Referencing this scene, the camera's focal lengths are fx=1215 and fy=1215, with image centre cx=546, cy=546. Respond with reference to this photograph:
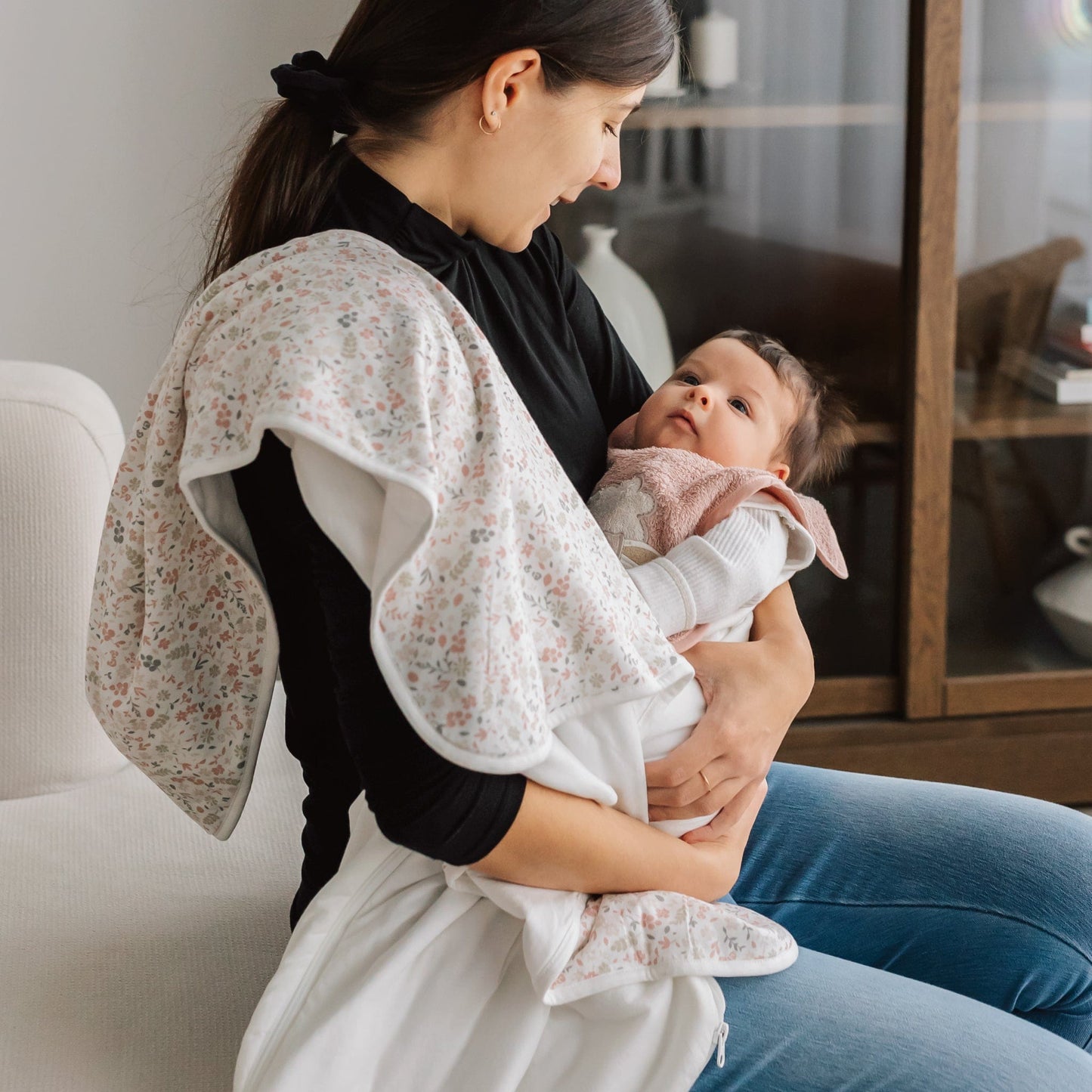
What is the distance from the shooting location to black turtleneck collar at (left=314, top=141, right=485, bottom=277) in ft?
2.78

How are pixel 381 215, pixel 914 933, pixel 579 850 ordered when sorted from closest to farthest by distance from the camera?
pixel 579 850 < pixel 381 215 < pixel 914 933

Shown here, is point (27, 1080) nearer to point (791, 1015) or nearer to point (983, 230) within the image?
point (791, 1015)

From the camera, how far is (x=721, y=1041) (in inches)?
28.9

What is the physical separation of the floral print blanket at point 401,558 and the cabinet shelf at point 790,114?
1.14 m

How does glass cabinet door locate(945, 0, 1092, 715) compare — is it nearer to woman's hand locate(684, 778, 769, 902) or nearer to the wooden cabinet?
the wooden cabinet

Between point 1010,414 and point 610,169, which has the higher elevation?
point 610,169

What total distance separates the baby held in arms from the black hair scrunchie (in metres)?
0.37

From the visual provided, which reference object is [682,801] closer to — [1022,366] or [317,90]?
[317,90]

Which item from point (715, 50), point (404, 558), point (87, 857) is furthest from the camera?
point (715, 50)

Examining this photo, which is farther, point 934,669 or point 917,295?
point 934,669

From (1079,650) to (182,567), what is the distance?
1657 millimetres

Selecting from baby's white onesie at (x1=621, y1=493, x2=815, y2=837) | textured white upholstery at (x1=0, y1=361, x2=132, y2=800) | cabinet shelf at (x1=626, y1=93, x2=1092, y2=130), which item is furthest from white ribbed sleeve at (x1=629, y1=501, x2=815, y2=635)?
cabinet shelf at (x1=626, y1=93, x2=1092, y2=130)

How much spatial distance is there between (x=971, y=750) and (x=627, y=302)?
3.00ft

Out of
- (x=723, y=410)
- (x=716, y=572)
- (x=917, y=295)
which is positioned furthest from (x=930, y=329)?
(x=716, y=572)
